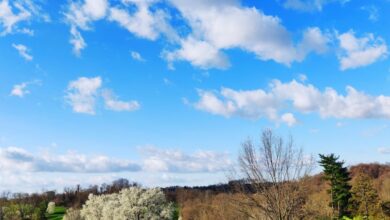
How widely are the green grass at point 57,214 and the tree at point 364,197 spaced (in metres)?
93.0

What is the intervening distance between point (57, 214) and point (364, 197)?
103762 mm

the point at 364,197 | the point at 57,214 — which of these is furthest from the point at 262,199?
the point at 57,214

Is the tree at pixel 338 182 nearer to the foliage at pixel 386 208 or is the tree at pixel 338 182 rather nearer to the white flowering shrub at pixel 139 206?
the foliage at pixel 386 208

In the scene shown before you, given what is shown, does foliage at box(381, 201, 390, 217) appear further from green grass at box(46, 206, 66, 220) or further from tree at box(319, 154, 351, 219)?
green grass at box(46, 206, 66, 220)

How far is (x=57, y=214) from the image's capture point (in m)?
133

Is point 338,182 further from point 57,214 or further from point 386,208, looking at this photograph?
point 57,214

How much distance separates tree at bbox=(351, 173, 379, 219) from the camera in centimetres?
5312

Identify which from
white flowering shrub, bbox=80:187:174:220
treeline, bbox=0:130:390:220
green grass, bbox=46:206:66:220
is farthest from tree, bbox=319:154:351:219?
green grass, bbox=46:206:66:220

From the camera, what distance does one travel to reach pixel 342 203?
59406mm

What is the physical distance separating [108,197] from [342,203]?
50774 millimetres

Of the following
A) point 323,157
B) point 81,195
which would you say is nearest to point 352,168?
point 323,157

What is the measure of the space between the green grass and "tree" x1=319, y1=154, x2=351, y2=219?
8877 cm

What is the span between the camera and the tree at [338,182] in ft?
195

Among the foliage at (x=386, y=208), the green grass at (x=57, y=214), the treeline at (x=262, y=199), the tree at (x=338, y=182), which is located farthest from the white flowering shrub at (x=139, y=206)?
the green grass at (x=57, y=214)
